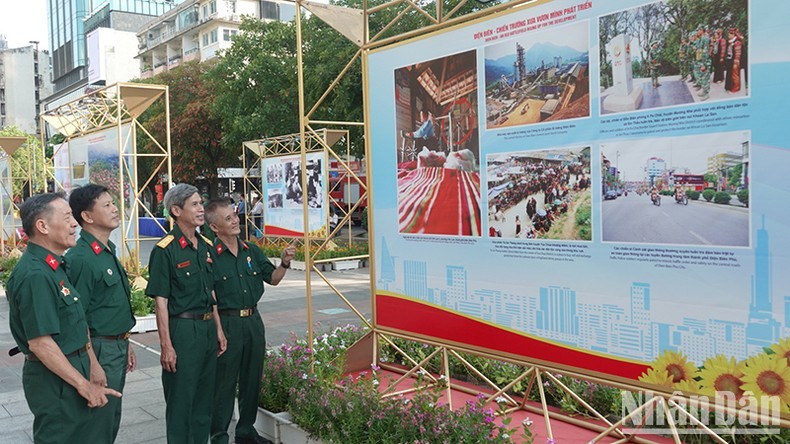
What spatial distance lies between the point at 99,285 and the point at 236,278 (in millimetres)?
1145

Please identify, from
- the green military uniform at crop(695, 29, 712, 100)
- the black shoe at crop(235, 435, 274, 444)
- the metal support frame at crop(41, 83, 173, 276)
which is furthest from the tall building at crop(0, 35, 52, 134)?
the green military uniform at crop(695, 29, 712, 100)

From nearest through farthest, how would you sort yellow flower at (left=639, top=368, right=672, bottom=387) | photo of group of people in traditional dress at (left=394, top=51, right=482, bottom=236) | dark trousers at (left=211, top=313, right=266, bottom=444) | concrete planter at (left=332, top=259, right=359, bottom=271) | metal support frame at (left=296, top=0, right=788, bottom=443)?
yellow flower at (left=639, top=368, right=672, bottom=387) < metal support frame at (left=296, top=0, right=788, bottom=443) < photo of group of people in traditional dress at (left=394, top=51, right=482, bottom=236) < dark trousers at (left=211, top=313, right=266, bottom=444) < concrete planter at (left=332, top=259, right=359, bottom=271)

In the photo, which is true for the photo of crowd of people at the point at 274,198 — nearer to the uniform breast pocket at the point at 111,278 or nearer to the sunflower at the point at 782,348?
the uniform breast pocket at the point at 111,278

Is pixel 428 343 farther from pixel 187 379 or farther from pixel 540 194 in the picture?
pixel 187 379

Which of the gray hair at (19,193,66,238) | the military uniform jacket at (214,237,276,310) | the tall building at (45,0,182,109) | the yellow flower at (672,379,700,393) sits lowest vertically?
the yellow flower at (672,379,700,393)

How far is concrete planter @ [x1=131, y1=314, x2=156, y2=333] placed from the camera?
894 centimetres

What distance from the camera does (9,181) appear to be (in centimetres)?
1788

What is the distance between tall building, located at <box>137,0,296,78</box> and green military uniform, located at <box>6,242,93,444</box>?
168 ft

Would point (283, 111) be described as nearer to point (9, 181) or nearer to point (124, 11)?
point (9, 181)

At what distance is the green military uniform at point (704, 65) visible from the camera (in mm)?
3012

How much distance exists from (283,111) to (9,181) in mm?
7925

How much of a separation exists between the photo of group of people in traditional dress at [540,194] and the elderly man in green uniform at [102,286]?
2248 millimetres

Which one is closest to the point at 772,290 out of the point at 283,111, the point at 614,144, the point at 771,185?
the point at 771,185

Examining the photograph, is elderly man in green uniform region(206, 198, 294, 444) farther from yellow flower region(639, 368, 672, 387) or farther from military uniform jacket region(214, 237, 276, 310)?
yellow flower region(639, 368, 672, 387)
